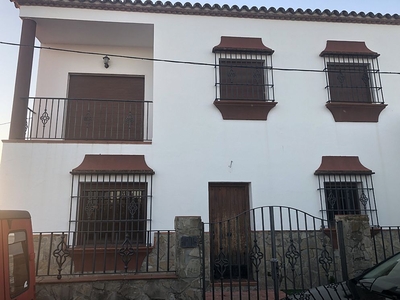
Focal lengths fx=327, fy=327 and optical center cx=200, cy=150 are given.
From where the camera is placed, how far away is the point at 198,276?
4777 mm

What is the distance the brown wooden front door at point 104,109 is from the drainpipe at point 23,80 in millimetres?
1041

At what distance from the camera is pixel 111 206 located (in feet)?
22.4

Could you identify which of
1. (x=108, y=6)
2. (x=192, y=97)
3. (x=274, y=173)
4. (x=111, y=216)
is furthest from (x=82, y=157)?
(x=274, y=173)

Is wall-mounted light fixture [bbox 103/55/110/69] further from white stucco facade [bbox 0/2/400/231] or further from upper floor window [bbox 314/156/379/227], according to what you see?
upper floor window [bbox 314/156/379/227]

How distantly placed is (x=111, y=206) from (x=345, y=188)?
505 centimetres

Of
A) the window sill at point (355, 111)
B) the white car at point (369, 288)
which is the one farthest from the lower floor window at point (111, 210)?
the window sill at point (355, 111)

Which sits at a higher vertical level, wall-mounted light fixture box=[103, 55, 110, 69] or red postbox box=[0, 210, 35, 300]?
wall-mounted light fixture box=[103, 55, 110, 69]

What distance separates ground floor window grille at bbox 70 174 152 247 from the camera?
6.71 meters

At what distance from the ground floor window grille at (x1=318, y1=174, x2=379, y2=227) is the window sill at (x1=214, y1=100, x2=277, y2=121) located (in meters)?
1.89

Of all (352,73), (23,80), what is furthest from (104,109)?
(352,73)

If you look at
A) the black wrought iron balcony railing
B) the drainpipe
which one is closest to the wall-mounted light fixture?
the black wrought iron balcony railing

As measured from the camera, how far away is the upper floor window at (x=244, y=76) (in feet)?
24.3

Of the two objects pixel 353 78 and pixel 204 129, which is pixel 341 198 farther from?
pixel 204 129

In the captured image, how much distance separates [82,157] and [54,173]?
0.64m
